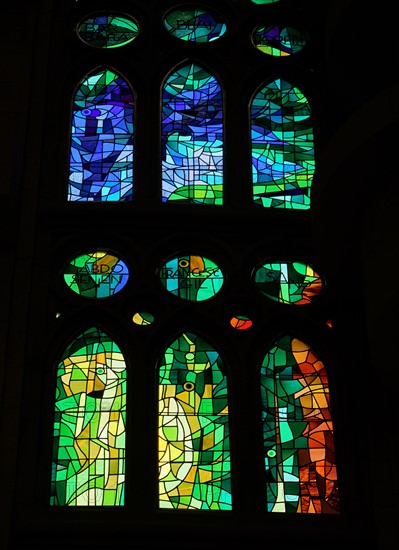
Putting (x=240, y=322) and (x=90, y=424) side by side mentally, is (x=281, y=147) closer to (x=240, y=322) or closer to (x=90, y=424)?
(x=240, y=322)

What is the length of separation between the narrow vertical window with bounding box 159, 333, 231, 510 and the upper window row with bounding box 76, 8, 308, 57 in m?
3.02

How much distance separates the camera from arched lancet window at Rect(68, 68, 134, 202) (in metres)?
8.91

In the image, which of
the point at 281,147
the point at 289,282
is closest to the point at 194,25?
the point at 281,147

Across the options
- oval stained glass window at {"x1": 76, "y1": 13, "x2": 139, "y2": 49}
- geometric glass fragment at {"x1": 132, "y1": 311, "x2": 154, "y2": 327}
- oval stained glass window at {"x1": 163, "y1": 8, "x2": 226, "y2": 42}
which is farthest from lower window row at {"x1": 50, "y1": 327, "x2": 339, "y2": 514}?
oval stained glass window at {"x1": 163, "y1": 8, "x2": 226, "y2": 42}

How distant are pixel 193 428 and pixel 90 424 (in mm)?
743

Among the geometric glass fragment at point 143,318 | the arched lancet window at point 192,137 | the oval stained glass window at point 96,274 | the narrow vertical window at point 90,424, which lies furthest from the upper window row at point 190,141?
the narrow vertical window at point 90,424

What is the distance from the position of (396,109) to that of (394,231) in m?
0.78

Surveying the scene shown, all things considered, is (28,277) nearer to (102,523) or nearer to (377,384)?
(102,523)

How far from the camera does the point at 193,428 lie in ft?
25.7

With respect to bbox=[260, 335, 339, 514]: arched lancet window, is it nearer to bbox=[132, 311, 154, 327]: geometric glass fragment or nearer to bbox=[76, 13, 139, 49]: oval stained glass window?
bbox=[132, 311, 154, 327]: geometric glass fragment

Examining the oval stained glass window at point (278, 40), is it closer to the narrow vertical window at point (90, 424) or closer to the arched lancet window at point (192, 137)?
the arched lancet window at point (192, 137)

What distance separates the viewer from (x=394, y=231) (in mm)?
6961

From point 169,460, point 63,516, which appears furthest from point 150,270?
point 63,516

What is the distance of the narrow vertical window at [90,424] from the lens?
297 inches
